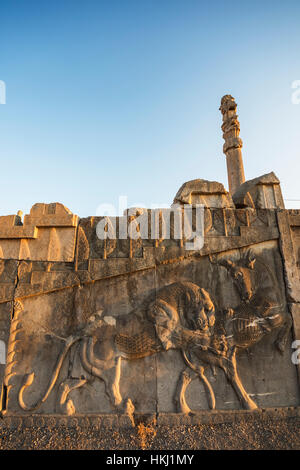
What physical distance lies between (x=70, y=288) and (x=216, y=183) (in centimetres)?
352

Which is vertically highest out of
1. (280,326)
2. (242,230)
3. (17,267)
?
(242,230)

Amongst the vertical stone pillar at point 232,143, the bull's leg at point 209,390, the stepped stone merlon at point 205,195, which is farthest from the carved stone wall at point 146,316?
the vertical stone pillar at point 232,143

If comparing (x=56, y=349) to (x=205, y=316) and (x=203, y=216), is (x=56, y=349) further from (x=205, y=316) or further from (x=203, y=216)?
(x=203, y=216)

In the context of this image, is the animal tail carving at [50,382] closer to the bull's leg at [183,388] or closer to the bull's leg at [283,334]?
the bull's leg at [183,388]

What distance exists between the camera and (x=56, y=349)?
545 cm

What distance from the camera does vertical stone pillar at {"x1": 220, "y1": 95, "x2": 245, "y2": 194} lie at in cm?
1288

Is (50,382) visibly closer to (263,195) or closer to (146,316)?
(146,316)

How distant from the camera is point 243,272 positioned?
5.87m

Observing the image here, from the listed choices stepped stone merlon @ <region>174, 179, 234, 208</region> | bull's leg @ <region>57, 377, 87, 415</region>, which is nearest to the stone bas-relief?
bull's leg @ <region>57, 377, 87, 415</region>

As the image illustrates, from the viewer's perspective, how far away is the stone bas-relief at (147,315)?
5266 mm

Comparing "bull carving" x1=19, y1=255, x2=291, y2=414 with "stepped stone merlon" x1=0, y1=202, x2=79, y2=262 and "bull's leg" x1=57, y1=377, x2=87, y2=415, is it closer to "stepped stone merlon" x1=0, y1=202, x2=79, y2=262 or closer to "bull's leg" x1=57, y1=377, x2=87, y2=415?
"bull's leg" x1=57, y1=377, x2=87, y2=415
